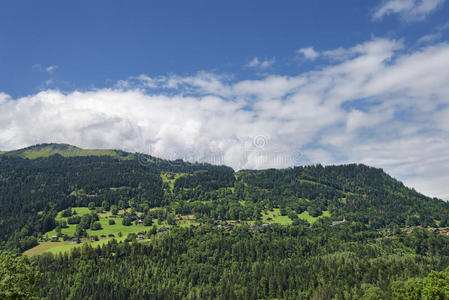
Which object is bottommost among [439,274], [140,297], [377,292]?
[140,297]

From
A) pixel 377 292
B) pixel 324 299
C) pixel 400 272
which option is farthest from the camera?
pixel 400 272

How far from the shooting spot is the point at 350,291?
179m

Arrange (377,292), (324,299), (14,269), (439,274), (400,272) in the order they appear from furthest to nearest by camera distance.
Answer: (400,272), (324,299), (377,292), (439,274), (14,269)

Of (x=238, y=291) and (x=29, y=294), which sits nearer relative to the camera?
(x=29, y=294)

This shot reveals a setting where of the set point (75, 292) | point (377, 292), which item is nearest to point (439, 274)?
point (377, 292)

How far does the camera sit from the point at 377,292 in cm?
15425

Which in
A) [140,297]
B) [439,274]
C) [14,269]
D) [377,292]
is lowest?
[140,297]

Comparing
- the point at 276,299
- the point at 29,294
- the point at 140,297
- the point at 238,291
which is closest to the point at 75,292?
the point at 140,297

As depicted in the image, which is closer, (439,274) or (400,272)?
(439,274)

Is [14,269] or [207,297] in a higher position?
[14,269]

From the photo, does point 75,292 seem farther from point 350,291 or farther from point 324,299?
point 350,291

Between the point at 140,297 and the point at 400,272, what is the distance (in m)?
164

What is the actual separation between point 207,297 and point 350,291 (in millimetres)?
86704

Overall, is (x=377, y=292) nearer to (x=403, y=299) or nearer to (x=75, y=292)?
(x=403, y=299)
